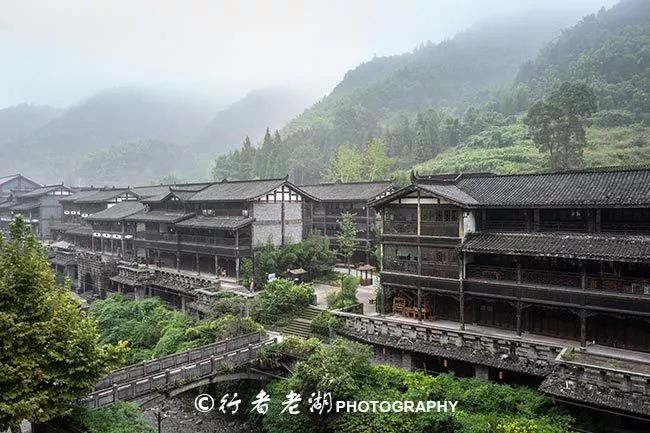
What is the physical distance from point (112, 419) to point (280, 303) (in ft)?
50.8

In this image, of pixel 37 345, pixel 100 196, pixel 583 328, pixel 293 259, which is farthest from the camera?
pixel 100 196

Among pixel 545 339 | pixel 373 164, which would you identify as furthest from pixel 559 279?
pixel 373 164

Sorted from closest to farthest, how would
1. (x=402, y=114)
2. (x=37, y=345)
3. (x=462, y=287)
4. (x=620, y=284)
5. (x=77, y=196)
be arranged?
(x=37, y=345)
(x=620, y=284)
(x=462, y=287)
(x=77, y=196)
(x=402, y=114)

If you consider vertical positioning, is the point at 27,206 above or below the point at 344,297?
above

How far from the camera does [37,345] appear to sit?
16.2 meters

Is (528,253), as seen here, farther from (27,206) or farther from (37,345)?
(27,206)

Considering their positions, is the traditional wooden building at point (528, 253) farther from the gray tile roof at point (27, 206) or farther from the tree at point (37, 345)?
the gray tile roof at point (27, 206)

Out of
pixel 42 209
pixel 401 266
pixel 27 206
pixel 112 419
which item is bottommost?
pixel 112 419

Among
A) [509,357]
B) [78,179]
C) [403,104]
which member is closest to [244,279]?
[509,357]

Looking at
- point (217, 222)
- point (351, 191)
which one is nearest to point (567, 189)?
point (351, 191)

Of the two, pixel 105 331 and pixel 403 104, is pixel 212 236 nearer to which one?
pixel 105 331

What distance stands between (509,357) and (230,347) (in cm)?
1492

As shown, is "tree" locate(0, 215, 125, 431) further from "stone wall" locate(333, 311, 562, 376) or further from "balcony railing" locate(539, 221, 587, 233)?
"balcony railing" locate(539, 221, 587, 233)

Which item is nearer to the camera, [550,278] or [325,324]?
[550,278]
